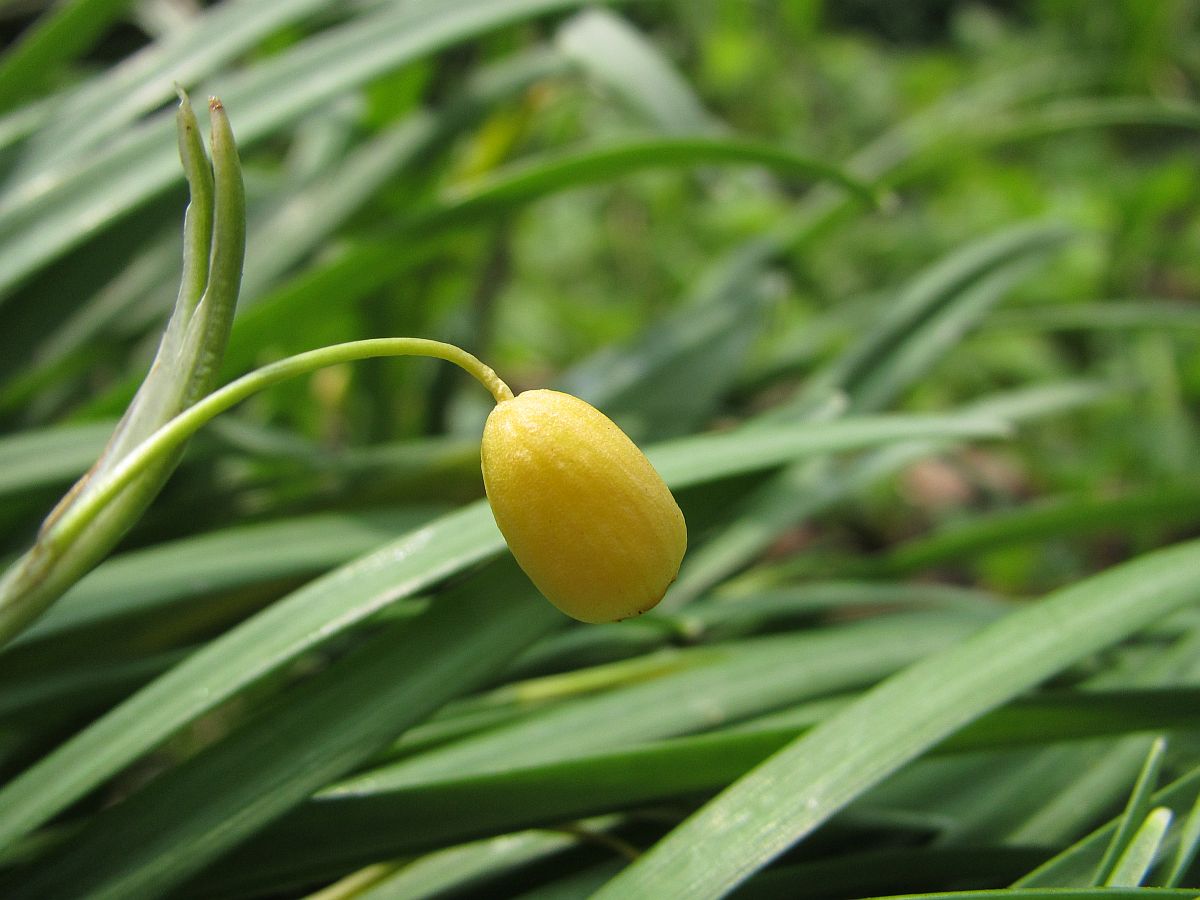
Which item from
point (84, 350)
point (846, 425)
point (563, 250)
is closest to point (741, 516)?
point (846, 425)

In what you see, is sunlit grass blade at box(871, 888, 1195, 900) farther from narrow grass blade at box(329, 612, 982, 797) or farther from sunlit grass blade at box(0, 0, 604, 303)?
sunlit grass blade at box(0, 0, 604, 303)

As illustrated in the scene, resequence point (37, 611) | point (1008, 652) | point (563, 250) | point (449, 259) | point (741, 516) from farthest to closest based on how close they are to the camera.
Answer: point (563, 250) → point (449, 259) → point (741, 516) → point (1008, 652) → point (37, 611)

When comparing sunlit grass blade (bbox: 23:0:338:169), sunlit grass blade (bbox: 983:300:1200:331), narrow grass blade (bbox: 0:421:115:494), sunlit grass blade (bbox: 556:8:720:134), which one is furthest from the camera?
sunlit grass blade (bbox: 983:300:1200:331)

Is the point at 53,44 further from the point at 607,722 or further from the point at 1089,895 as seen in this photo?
the point at 1089,895

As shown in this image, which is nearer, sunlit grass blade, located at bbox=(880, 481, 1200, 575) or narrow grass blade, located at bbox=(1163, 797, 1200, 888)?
narrow grass blade, located at bbox=(1163, 797, 1200, 888)

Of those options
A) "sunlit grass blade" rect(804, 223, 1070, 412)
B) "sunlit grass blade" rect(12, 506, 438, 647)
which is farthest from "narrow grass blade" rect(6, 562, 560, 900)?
"sunlit grass blade" rect(804, 223, 1070, 412)

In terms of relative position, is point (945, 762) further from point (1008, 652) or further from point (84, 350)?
point (84, 350)

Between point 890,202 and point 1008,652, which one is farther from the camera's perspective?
point 890,202
